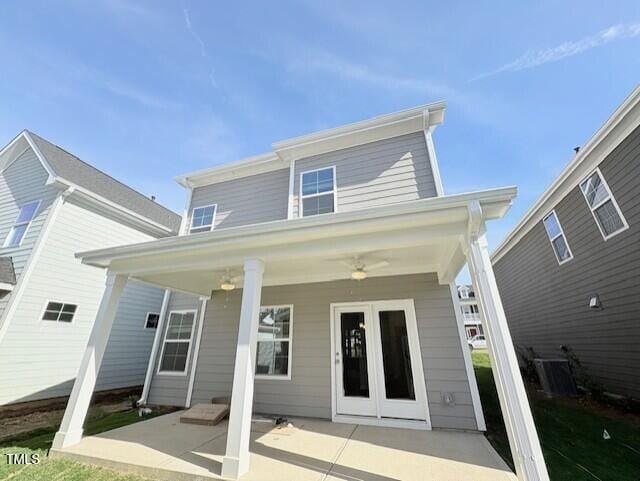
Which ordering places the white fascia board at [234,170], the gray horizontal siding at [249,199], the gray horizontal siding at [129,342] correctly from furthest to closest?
1. the gray horizontal siding at [129,342]
2. the white fascia board at [234,170]
3. the gray horizontal siding at [249,199]

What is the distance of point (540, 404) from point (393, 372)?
3.84 metres

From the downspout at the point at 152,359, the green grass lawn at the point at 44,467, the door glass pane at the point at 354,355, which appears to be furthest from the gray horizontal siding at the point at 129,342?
the door glass pane at the point at 354,355

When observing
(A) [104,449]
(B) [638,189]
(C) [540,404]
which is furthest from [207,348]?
(B) [638,189]

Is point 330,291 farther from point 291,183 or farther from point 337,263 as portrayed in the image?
point 291,183

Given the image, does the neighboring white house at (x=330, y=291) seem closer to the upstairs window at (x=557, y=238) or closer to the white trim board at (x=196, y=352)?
the white trim board at (x=196, y=352)

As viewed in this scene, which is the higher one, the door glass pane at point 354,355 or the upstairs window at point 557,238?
the upstairs window at point 557,238

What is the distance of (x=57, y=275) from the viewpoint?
255 inches

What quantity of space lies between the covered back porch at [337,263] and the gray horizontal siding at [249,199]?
1.89 meters

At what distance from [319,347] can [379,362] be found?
1166 mm

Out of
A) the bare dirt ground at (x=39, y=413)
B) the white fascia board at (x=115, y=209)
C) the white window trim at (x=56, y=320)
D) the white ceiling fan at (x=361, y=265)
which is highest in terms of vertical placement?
the white fascia board at (x=115, y=209)

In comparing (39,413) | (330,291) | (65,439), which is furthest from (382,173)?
(39,413)

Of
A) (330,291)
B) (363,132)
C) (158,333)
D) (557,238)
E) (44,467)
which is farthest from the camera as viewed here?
(557,238)

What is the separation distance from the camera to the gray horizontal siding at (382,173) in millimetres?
5363

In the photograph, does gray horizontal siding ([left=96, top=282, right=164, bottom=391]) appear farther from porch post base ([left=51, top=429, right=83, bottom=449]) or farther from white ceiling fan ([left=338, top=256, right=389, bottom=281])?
white ceiling fan ([left=338, top=256, right=389, bottom=281])
